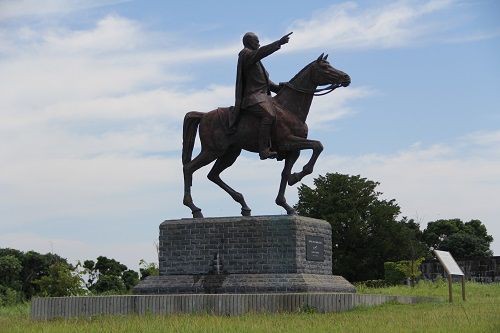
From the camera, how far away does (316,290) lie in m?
17.3

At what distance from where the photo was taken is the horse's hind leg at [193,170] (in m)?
19.4

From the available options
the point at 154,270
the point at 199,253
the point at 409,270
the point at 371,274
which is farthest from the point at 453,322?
the point at 371,274

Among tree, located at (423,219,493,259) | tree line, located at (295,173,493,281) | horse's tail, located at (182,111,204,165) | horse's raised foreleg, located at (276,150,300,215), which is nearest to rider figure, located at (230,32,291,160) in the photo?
horse's raised foreleg, located at (276,150,300,215)

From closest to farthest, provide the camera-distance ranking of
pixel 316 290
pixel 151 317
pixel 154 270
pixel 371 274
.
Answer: pixel 151 317
pixel 316 290
pixel 154 270
pixel 371 274

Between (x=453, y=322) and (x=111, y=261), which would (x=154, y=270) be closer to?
(x=111, y=261)

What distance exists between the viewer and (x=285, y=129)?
720 inches

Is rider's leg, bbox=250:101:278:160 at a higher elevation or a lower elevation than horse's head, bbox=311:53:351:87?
lower

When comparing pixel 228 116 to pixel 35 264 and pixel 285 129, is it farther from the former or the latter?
pixel 35 264

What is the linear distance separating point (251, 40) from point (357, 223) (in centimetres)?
3341

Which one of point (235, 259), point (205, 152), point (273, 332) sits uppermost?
point (205, 152)

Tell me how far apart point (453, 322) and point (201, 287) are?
22.2 feet

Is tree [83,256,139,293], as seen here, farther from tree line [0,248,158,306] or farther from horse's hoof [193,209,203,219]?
horse's hoof [193,209,203,219]

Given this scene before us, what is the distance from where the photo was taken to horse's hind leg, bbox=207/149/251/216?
63.5 ft

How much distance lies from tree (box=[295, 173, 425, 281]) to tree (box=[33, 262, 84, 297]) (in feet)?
70.2
